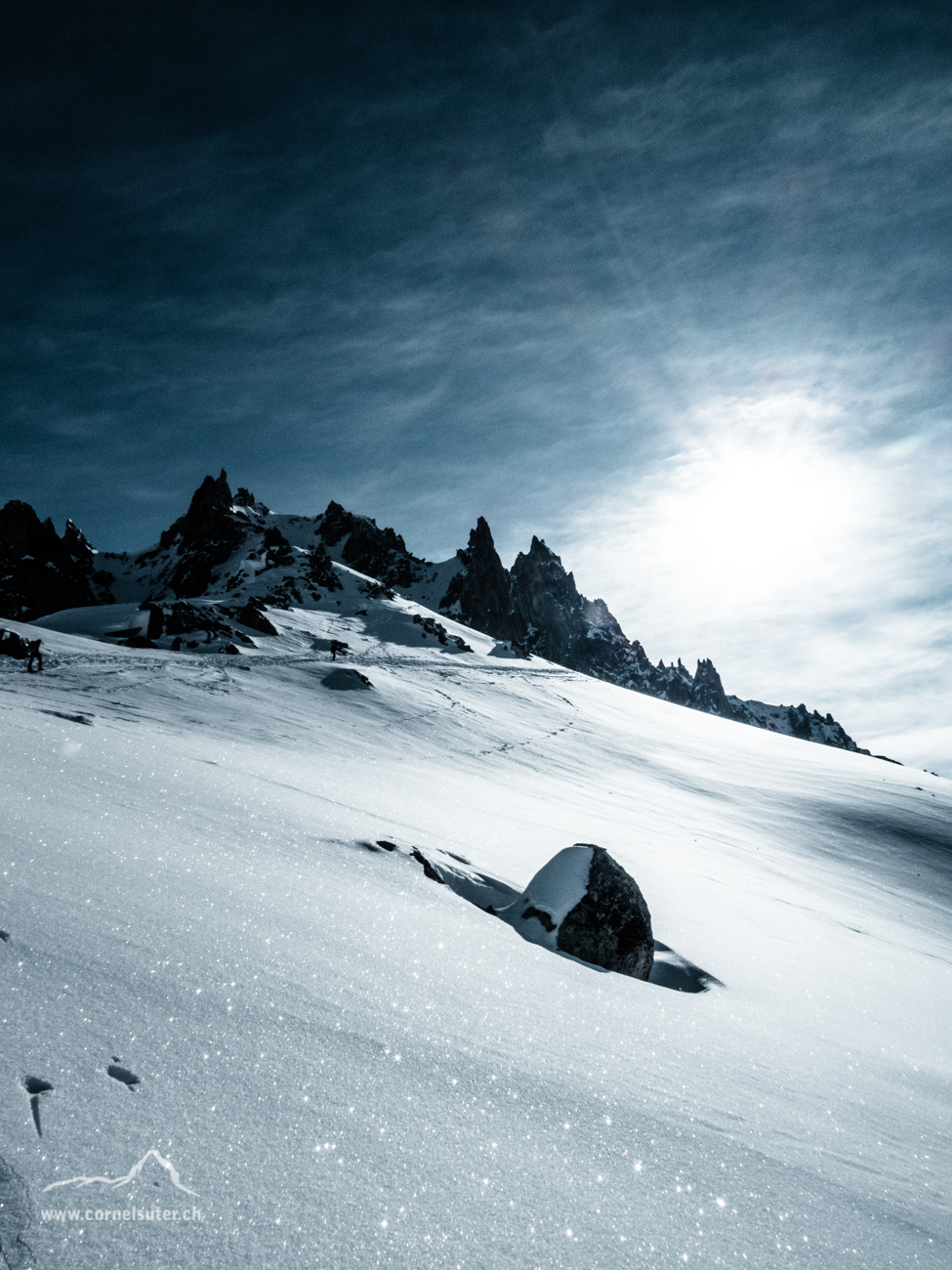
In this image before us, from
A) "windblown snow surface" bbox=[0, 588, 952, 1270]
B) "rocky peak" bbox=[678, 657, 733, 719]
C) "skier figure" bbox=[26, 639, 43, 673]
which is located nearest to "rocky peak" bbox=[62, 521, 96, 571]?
"skier figure" bbox=[26, 639, 43, 673]

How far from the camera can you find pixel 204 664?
2248 centimetres

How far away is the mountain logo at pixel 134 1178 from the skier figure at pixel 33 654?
18.6 m

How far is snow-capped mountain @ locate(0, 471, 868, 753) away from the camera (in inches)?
1618

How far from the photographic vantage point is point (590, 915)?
547 centimetres

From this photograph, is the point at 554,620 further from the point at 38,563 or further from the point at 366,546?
the point at 38,563

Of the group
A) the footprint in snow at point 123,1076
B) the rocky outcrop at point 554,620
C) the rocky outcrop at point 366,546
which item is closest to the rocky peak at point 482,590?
the rocky outcrop at point 554,620

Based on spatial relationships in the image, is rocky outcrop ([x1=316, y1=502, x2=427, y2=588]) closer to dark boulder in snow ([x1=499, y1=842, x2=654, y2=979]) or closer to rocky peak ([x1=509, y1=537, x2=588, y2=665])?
rocky peak ([x1=509, y1=537, x2=588, y2=665])

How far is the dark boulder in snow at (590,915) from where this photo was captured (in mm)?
5344

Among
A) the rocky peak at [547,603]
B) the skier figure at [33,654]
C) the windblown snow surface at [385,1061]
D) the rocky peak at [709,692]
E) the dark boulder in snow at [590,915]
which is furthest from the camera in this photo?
the rocky peak at [709,692]

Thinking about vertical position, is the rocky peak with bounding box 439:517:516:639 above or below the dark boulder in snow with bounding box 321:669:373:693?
above

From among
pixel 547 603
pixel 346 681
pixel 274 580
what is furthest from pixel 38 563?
pixel 547 603

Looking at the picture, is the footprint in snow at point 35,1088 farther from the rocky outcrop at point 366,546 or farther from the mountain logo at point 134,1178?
the rocky outcrop at point 366,546

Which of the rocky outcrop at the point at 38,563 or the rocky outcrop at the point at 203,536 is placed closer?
the rocky outcrop at the point at 203,536

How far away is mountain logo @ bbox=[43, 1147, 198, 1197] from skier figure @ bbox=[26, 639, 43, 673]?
18.6 m
